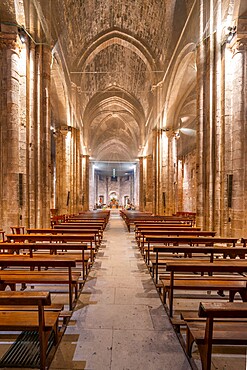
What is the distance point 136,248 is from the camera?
7.36 m

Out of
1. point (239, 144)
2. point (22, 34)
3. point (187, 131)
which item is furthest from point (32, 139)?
point (187, 131)

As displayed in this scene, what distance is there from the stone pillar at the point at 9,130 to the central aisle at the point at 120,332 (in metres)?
4.37

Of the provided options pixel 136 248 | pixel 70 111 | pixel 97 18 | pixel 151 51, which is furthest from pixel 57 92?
pixel 136 248

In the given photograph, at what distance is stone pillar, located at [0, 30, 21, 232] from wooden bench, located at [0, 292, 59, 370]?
19.1 feet

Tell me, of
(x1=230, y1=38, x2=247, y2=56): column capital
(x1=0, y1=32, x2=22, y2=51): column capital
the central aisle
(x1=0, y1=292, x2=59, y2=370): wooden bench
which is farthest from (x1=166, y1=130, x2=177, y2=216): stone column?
(x1=0, y1=292, x2=59, y2=370): wooden bench

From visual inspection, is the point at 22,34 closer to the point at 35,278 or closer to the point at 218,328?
the point at 35,278

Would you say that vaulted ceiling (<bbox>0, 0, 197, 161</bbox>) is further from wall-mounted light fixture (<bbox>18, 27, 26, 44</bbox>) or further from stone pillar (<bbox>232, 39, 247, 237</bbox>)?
stone pillar (<bbox>232, 39, 247, 237</bbox>)

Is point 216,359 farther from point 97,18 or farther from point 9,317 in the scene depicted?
point 97,18

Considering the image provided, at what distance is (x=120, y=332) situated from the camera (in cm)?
269

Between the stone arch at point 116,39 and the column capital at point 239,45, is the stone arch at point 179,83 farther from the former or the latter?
the column capital at point 239,45

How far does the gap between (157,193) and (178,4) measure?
11.2 meters

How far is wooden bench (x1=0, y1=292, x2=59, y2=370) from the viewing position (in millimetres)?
1757

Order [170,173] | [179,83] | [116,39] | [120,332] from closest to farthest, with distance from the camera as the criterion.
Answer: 1. [120,332]
2. [179,83]
3. [170,173]
4. [116,39]

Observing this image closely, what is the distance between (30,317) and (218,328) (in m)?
1.65
